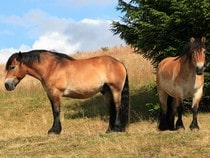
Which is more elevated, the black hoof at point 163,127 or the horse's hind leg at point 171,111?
the horse's hind leg at point 171,111

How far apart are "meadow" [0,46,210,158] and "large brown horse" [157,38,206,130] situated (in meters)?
0.65

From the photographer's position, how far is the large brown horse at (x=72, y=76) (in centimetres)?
1030

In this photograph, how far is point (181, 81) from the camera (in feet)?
31.2

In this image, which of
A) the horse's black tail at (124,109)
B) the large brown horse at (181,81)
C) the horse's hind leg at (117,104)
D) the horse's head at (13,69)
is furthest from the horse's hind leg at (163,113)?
the horse's head at (13,69)

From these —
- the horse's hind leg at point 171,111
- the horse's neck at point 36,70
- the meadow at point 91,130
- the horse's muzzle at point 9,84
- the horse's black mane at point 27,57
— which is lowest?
the meadow at point 91,130

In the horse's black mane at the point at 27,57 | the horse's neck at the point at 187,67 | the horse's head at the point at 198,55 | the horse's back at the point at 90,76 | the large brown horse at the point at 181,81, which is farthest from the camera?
the horse's black mane at the point at 27,57

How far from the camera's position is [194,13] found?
1423 cm

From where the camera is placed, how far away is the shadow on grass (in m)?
17.7

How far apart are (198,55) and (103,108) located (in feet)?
35.4

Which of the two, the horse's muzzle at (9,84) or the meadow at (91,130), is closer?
the meadow at (91,130)

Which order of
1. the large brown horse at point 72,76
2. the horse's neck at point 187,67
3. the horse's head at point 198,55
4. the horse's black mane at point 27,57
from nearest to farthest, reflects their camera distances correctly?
the horse's head at point 198,55, the horse's neck at point 187,67, the large brown horse at point 72,76, the horse's black mane at point 27,57

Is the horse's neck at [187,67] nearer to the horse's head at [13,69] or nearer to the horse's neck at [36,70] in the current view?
the horse's neck at [36,70]

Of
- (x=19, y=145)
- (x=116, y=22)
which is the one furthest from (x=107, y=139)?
(x=116, y=22)

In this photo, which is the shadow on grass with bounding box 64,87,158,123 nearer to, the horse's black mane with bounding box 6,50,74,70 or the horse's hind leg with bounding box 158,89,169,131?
the horse's hind leg with bounding box 158,89,169,131
